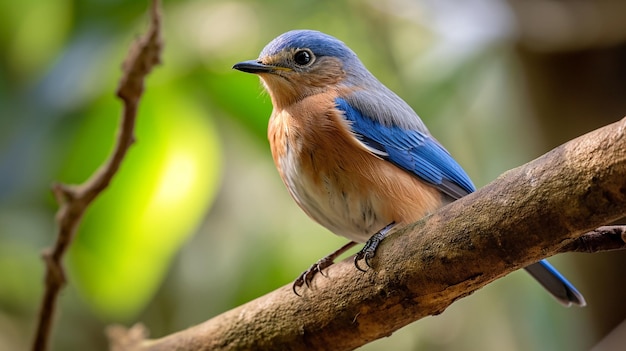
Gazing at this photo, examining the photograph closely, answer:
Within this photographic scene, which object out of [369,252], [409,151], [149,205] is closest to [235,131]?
[149,205]

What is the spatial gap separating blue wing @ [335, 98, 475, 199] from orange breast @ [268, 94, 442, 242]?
0.05 metres

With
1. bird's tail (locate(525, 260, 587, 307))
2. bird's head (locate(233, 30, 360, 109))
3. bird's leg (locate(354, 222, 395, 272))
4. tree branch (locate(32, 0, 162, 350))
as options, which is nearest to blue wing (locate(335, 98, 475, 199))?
bird's head (locate(233, 30, 360, 109))

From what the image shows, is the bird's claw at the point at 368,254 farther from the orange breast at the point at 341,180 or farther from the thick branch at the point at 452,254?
the orange breast at the point at 341,180

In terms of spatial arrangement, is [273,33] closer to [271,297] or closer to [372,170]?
[372,170]

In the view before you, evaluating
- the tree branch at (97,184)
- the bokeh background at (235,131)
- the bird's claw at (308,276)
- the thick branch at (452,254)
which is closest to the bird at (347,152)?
the bird's claw at (308,276)

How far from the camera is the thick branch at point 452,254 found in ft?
5.20

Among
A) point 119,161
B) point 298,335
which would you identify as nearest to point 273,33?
point 119,161

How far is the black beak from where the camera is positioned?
284 centimetres

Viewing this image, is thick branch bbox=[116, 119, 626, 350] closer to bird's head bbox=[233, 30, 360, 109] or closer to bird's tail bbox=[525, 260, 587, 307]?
bird's tail bbox=[525, 260, 587, 307]

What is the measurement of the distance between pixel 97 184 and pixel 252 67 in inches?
32.4

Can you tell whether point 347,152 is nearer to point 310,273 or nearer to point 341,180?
point 341,180

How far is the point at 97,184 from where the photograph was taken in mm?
2357

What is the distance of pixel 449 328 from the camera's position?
4422 mm

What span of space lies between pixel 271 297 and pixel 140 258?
725 millimetres
